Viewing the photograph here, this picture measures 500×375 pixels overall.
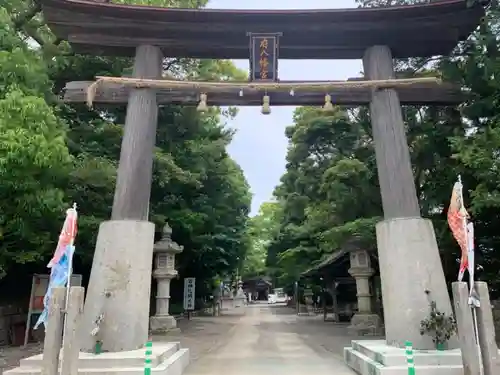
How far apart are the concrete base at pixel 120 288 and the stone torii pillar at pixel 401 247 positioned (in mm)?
5272

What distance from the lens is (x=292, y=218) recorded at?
103ft

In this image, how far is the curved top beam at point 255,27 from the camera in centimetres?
1047

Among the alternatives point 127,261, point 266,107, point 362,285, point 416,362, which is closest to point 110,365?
point 127,261

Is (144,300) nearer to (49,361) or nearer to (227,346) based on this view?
(49,361)

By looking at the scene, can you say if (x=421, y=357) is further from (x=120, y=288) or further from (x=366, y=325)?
(x=366, y=325)

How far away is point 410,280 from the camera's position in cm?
891

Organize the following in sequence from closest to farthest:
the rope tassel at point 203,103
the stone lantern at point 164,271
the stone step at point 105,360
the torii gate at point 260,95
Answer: the stone step at point 105,360, the torii gate at point 260,95, the rope tassel at point 203,103, the stone lantern at point 164,271

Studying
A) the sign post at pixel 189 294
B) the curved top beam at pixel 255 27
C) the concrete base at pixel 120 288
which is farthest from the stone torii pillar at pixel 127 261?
the sign post at pixel 189 294

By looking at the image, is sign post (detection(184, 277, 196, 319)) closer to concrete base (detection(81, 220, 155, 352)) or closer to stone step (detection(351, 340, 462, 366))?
concrete base (detection(81, 220, 155, 352))

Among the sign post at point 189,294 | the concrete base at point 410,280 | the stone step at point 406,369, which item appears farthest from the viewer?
the sign post at point 189,294

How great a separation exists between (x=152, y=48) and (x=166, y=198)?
1081 cm

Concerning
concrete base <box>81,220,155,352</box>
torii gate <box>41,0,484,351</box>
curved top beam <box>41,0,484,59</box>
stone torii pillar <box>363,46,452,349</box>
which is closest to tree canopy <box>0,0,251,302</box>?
torii gate <box>41,0,484,351</box>

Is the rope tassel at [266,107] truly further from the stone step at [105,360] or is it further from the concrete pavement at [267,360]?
the concrete pavement at [267,360]

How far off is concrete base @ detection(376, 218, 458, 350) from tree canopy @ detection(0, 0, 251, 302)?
313 inches
